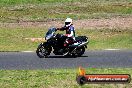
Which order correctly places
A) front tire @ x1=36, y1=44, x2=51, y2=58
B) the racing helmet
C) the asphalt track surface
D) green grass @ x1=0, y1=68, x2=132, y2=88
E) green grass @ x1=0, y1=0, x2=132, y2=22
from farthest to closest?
green grass @ x1=0, y1=0, x2=132, y2=22
front tire @ x1=36, y1=44, x2=51, y2=58
the racing helmet
the asphalt track surface
green grass @ x1=0, y1=68, x2=132, y2=88

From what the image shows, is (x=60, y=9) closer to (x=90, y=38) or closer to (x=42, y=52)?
(x=90, y=38)

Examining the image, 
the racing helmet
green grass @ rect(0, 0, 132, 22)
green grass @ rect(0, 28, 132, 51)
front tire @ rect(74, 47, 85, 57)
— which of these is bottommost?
green grass @ rect(0, 0, 132, 22)

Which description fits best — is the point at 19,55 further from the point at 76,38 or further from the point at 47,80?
the point at 47,80

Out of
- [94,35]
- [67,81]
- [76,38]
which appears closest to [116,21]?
[94,35]

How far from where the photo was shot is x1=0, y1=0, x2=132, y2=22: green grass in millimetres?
37500

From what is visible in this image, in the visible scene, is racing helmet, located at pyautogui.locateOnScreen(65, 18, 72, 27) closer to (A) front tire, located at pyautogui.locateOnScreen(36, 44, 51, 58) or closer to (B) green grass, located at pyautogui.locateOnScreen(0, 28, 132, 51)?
(A) front tire, located at pyautogui.locateOnScreen(36, 44, 51, 58)

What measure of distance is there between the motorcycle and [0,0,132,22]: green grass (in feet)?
48.8

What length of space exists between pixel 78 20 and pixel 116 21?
9.93ft

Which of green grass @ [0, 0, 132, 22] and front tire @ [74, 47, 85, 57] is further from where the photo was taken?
green grass @ [0, 0, 132, 22]

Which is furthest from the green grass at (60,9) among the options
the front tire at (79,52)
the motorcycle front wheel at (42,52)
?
the motorcycle front wheel at (42,52)

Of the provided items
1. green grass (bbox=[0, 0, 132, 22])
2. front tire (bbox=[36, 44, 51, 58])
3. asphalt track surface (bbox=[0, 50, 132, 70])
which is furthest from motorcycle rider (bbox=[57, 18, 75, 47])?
green grass (bbox=[0, 0, 132, 22])

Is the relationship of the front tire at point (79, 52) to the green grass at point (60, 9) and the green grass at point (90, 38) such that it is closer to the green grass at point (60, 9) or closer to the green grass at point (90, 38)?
the green grass at point (90, 38)

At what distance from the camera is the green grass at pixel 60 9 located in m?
37.5

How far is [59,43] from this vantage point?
836 inches
